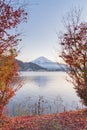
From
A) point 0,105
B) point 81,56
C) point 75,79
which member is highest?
point 81,56

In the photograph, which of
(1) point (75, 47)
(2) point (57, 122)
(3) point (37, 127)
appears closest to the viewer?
(3) point (37, 127)

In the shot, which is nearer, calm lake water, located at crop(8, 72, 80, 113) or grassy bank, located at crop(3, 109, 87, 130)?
grassy bank, located at crop(3, 109, 87, 130)

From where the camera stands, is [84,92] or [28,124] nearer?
[28,124]

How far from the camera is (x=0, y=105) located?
13.8 metres

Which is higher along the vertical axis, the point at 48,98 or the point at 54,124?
the point at 54,124

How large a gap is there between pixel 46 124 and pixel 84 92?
4.60 metres

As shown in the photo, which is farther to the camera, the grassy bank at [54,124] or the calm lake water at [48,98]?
the calm lake water at [48,98]

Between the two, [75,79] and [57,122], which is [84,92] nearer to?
[75,79]

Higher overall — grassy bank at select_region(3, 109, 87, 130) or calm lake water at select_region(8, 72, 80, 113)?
grassy bank at select_region(3, 109, 87, 130)

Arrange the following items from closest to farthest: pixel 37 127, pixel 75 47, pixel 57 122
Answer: pixel 37 127
pixel 57 122
pixel 75 47

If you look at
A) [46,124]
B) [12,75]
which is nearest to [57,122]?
[46,124]

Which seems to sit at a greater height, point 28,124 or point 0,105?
point 0,105

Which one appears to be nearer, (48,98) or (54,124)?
(54,124)

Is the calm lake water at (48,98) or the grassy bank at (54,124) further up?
the grassy bank at (54,124)
